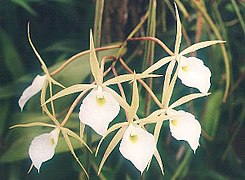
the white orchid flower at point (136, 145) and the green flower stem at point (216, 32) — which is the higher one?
the green flower stem at point (216, 32)

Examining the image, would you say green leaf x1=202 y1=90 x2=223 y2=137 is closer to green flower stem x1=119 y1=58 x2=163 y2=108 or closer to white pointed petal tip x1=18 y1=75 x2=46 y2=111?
green flower stem x1=119 y1=58 x2=163 y2=108

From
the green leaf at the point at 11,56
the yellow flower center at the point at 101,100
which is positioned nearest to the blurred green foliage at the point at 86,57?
the green leaf at the point at 11,56

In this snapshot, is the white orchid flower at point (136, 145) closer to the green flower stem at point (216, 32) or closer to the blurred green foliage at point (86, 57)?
the blurred green foliage at point (86, 57)

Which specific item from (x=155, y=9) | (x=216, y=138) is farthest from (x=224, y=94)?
(x=155, y=9)

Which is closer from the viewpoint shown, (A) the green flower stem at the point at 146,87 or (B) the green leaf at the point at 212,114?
(A) the green flower stem at the point at 146,87

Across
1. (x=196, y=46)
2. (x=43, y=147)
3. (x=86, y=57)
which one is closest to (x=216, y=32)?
(x=196, y=46)

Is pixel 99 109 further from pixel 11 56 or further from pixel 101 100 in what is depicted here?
pixel 11 56
